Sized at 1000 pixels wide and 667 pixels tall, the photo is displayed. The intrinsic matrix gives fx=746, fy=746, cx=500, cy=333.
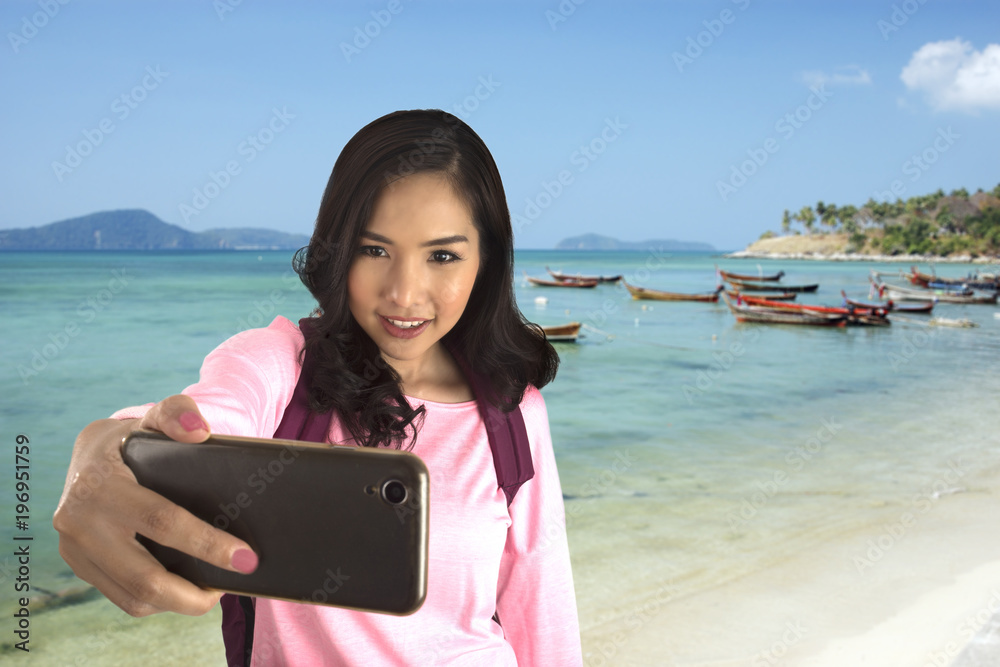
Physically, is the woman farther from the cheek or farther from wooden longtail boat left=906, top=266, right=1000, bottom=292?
wooden longtail boat left=906, top=266, right=1000, bottom=292

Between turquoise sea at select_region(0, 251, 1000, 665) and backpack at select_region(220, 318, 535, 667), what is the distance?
286 centimetres

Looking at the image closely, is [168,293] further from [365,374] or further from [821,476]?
[365,374]

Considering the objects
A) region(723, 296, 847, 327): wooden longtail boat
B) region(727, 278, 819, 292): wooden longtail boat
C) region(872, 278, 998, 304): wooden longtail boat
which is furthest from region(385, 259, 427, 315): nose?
region(727, 278, 819, 292): wooden longtail boat

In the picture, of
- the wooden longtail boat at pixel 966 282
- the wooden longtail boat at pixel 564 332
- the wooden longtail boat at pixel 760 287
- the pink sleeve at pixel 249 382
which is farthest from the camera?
the wooden longtail boat at pixel 760 287

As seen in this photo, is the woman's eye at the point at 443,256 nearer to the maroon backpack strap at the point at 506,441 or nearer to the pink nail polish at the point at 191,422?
the maroon backpack strap at the point at 506,441

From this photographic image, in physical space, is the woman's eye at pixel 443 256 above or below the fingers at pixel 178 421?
above

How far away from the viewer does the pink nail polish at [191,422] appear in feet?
2.30

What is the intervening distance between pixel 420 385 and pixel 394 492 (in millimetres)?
759

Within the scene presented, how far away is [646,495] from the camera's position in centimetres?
645

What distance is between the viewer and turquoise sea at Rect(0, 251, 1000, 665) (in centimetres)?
444

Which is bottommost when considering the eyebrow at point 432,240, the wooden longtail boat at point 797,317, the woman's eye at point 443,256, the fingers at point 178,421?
the wooden longtail boat at point 797,317

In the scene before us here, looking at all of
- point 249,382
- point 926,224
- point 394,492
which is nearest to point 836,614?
point 249,382

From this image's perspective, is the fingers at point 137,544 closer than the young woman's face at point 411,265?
Yes

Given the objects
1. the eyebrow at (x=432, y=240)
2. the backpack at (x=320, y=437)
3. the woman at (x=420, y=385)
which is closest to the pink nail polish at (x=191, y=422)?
the woman at (x=420, y=385)
